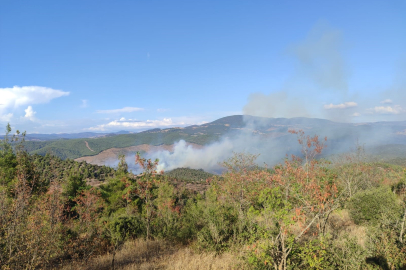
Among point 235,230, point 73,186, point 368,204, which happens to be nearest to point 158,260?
point 235,230

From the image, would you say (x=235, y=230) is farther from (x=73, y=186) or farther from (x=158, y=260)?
(x=73, y=186)

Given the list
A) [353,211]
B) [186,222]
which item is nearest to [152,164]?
[186,222]

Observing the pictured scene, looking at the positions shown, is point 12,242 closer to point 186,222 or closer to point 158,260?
point 158,260

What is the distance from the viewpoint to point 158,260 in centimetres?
784

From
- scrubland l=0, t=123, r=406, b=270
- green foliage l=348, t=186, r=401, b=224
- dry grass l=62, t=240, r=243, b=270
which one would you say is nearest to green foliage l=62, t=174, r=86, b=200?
scrubland l=0, t=123, r=406, b=270

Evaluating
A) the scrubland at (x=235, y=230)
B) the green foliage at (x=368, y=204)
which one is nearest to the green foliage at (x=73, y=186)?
the scrubland at (x=235, y=230)

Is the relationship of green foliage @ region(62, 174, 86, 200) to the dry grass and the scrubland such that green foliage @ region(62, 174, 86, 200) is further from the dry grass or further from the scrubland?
the dry grass

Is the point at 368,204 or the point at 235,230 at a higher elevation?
the point at 235,230

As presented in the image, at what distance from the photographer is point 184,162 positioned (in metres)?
197

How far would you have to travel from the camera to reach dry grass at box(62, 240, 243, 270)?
680 centimetres

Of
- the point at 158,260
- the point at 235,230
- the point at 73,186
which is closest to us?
the point at 158,260

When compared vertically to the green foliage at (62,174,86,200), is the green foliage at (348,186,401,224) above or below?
above

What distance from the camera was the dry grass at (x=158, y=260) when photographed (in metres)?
6.80

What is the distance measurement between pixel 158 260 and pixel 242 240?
3.33 metres
